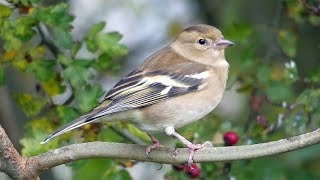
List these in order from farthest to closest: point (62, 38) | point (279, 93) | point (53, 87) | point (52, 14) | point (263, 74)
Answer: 1. point (263, 74)
2. point (279, 93)
3. point (53, 87)
4. point (62, 38)
5. point (52, 14)

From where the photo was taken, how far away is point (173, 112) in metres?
4.82

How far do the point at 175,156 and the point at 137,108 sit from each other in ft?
1.66

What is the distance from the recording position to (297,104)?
18.6ft

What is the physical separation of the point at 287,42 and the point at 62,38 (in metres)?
1.76

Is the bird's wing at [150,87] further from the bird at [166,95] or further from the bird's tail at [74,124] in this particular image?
the bird's tail at [74,124]

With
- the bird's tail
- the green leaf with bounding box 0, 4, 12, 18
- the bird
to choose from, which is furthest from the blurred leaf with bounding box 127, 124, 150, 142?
the green leaf with bounding box 0, 4, 12, 18

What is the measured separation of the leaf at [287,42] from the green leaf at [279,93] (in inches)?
12.9

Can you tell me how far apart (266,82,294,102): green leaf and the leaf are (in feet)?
1.07

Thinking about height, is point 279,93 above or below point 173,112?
below

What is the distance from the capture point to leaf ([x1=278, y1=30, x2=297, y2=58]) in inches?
242

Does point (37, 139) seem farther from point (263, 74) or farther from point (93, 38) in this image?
point (263, 74)

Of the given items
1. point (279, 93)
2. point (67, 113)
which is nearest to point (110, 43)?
point (67, 113)

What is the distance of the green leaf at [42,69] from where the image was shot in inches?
211

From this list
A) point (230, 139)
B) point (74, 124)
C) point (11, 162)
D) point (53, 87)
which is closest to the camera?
point (11, 162)
